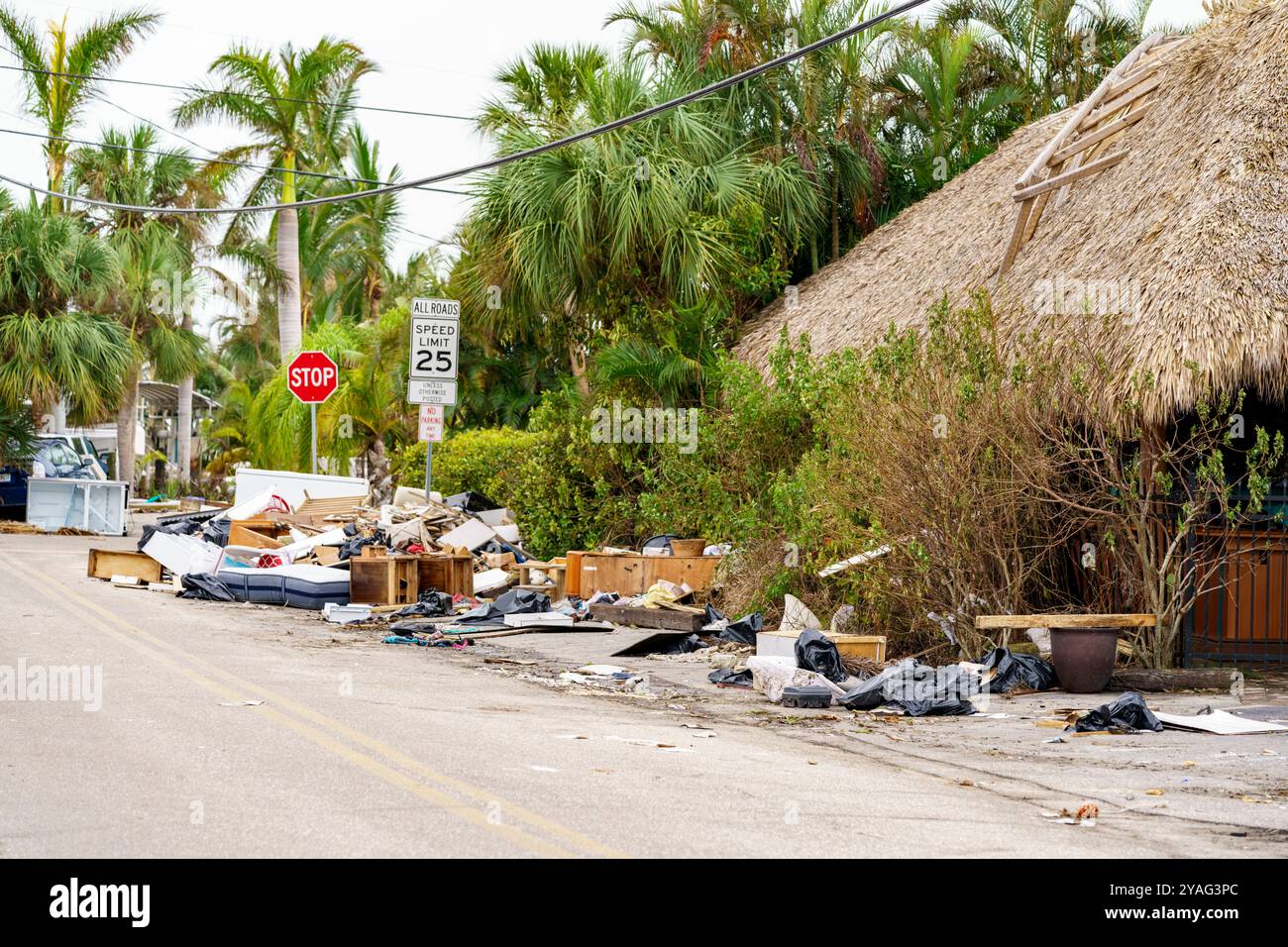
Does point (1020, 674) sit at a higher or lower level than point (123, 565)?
lower

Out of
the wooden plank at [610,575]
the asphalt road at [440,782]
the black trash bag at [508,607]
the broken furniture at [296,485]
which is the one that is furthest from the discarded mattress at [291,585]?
the asphalt road at [440,782]

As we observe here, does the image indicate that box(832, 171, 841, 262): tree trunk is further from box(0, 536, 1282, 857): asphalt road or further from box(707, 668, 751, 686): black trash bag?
box(0, 536, 1282, 857): asphalt road

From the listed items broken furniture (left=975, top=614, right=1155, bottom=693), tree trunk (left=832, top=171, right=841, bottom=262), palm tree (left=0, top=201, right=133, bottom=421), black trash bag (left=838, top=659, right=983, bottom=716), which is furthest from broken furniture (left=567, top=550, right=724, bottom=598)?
palm tree (left=0, top=201, right=133, bottom=421)

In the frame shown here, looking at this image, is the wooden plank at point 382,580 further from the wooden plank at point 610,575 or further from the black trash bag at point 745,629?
the black trash bag at point 745,629

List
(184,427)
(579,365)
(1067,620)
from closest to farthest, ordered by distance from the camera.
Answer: (1067,620) < (579,365) < (184,427)

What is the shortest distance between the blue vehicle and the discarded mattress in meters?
16.3

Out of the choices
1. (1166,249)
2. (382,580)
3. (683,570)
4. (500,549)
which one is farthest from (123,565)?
(1166,249)

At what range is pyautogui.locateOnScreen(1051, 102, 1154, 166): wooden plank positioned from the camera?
56.2ft

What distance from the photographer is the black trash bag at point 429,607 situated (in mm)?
17016

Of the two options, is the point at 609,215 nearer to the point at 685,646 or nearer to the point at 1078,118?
the point at 1078,118

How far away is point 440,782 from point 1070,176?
40.4ft

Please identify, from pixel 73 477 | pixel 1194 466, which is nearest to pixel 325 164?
pixel 73 477

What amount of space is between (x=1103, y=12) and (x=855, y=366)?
17.8m

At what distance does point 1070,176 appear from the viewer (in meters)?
16.4
